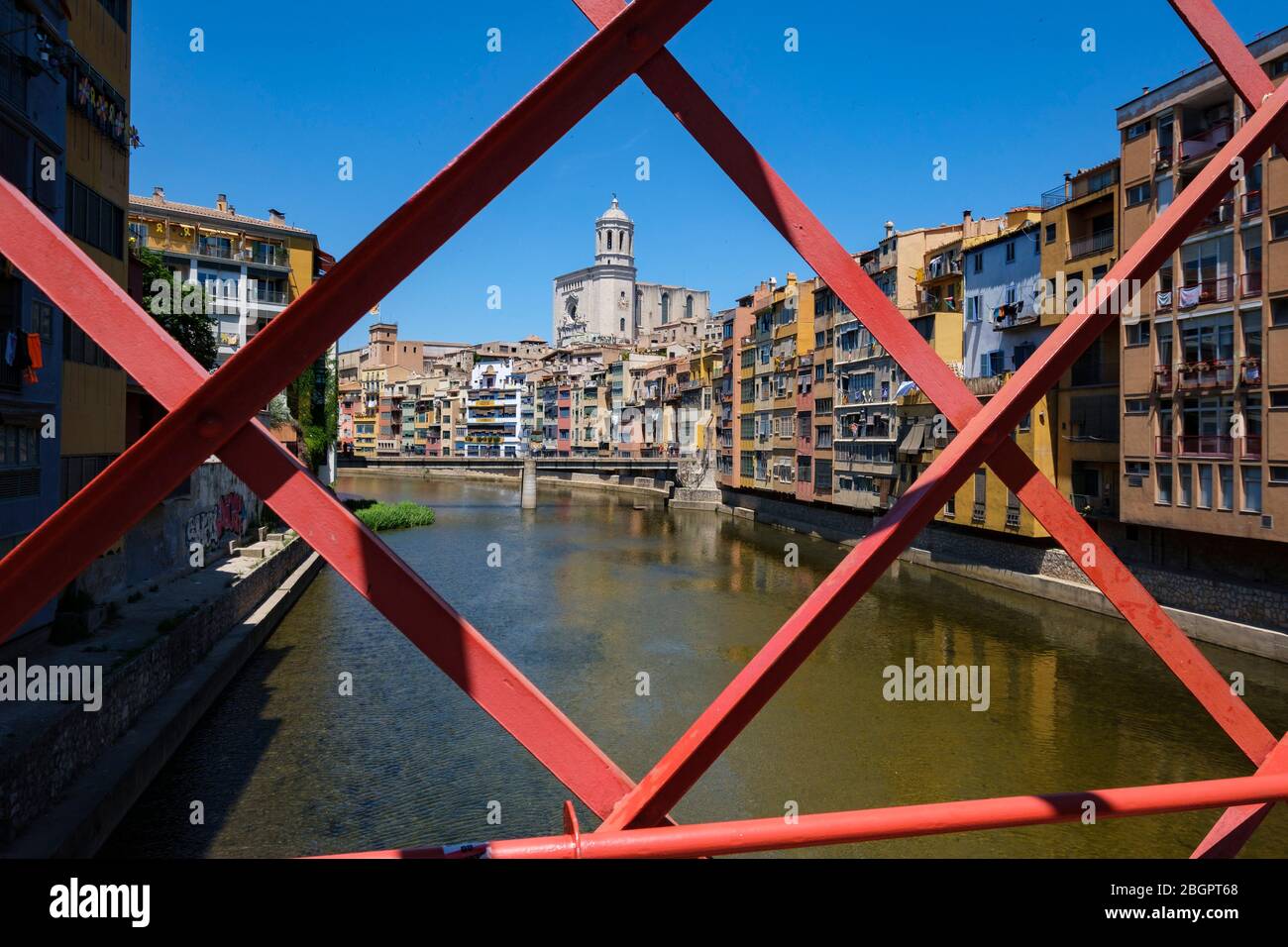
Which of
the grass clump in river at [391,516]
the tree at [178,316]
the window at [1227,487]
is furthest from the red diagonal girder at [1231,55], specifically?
the grass clump in river at [391,516]

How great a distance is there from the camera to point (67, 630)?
11656 millimetres

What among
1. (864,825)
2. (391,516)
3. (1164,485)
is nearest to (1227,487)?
(1164,485)

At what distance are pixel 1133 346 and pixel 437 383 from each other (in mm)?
80397

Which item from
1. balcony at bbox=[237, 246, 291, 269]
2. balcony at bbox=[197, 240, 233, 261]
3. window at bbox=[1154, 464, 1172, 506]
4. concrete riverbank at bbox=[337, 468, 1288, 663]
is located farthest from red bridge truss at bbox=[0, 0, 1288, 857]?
balcony at bbox=[197, 240, 233, 261]

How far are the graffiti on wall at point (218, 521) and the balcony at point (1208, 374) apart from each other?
73.9ft

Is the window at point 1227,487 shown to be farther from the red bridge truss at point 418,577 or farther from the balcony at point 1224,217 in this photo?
the red bridge truss at point 418,577

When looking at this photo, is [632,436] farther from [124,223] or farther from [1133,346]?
[124,223]

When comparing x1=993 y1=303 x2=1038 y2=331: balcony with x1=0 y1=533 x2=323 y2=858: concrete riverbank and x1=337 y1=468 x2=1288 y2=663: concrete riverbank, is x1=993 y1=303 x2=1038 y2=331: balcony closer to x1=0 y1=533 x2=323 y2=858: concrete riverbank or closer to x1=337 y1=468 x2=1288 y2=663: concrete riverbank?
x1=337 y1=468 x2=1288 y2=663: concrete riverbank

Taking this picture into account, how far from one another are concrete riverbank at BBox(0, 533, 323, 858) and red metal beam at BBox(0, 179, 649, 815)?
7.65 metres

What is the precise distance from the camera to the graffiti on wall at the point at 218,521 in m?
20.5

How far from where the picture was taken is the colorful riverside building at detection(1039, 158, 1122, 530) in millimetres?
22578

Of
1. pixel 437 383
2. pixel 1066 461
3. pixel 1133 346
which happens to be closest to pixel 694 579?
pixel 1066 461
